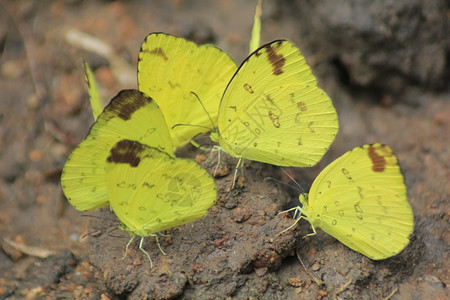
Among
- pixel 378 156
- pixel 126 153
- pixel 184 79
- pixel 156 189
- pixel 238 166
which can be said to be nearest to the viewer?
pixel 126 153

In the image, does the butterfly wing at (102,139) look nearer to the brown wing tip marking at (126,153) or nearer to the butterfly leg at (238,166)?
the brown wing tip marking at (126,153)

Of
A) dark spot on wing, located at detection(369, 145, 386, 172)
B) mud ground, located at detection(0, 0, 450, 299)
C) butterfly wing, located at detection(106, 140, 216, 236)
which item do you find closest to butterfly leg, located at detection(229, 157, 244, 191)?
mud ground, located at detection(0, 0, 450, 299)

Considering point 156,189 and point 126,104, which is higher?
point 126,104

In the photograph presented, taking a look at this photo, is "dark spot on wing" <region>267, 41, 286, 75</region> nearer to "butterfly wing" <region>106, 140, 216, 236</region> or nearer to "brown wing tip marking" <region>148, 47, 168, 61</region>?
"brown wing tip marking" <region>148, 47, 168, 61</region>

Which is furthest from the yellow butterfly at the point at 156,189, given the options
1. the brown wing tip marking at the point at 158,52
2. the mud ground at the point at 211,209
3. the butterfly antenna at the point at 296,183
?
the brown wing tip marking at the point at 158,52

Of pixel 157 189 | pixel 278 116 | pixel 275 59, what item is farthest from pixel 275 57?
pixel 157 189

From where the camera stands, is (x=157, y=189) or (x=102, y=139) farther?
(x=102, y=139)

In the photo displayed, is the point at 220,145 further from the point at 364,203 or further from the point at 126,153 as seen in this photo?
the point at 364,203
